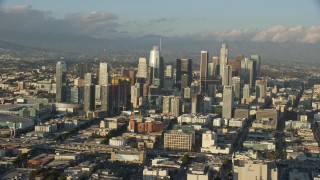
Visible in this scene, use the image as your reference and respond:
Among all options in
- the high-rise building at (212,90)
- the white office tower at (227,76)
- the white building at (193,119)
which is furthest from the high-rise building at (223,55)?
the white building at (193,119)

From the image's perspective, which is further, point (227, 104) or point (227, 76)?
point (227, 76)

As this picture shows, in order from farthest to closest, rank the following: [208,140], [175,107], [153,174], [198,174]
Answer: [175,107], [208,140], [153,174], [198,174]

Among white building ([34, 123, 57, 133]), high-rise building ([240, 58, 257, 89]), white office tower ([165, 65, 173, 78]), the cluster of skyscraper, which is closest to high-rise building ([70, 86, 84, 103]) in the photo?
the cluster of skyscraper

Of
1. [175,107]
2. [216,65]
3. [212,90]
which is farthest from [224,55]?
[175,107]

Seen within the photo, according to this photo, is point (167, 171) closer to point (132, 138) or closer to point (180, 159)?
point (180, 159)

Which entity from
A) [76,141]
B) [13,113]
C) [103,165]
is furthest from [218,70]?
[103,165]

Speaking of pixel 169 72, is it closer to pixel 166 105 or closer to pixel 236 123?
pixel 166 105
